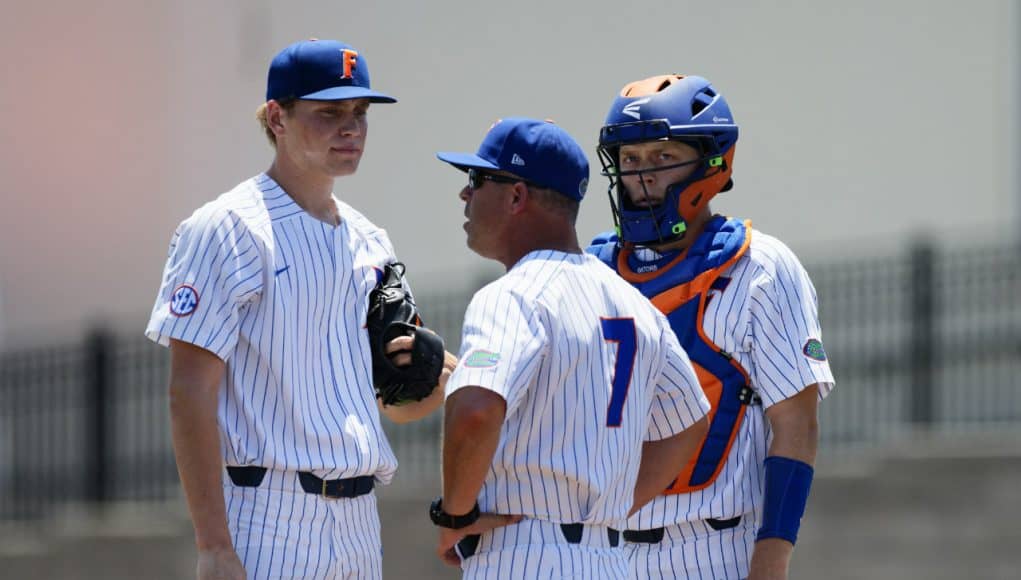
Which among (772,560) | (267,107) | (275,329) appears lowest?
(772,560)

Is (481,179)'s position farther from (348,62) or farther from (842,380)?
(842,380)

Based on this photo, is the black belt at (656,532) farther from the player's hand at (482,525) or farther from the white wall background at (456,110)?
the white wall background at (456,110)

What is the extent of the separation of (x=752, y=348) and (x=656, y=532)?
0.62m

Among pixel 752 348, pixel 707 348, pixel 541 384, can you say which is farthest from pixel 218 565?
pixel 752 348

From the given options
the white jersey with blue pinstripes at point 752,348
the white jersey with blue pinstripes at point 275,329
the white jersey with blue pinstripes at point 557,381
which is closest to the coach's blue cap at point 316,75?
the white jersey with blue pinstripes at point 275,329

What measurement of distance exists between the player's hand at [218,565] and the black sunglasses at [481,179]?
1.21 meters

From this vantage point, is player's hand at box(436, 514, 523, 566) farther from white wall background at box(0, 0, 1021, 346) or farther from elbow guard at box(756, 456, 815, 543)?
white wall background at box(0, 0, 1021, 346)

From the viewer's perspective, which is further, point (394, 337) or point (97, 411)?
point (97, 411)

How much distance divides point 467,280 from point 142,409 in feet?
9.34

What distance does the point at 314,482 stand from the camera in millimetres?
4621

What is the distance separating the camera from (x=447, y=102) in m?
13.4

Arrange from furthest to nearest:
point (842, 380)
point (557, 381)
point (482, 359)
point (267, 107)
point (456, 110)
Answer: point (456, 110), point (842, 380), point (267, 107), point (557, 381), point (482, 359)

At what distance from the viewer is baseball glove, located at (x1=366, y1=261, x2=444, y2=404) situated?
484cm

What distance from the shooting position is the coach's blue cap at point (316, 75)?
480 cm
